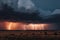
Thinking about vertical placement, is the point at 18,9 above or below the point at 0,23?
above

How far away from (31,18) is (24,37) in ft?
0.78

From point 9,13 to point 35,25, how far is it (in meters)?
0.34

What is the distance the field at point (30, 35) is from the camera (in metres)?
1.79

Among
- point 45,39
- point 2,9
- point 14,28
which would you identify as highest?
point 2,9

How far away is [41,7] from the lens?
187cm

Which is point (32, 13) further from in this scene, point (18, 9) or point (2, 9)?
point (2, 9)

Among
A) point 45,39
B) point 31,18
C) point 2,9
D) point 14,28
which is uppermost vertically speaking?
point 2,9

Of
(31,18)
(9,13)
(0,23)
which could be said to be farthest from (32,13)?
(0,23)

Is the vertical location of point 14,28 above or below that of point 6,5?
below

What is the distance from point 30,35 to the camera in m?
1.79

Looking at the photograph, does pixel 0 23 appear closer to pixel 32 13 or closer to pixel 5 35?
pixel 5 35

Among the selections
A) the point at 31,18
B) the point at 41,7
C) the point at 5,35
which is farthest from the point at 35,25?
the point at 5,35

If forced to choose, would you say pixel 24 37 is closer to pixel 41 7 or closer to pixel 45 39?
pixel 45 39

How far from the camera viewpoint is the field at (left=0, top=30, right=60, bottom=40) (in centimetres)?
179
